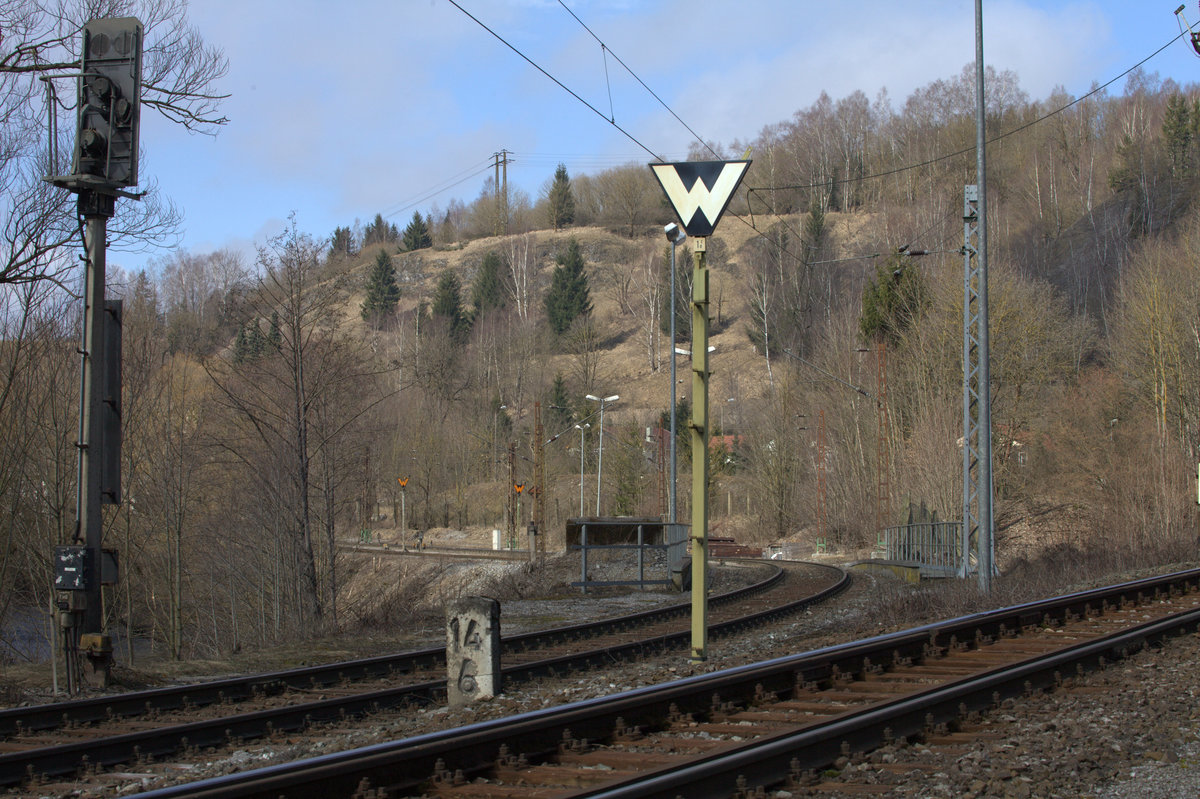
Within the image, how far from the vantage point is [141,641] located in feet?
114

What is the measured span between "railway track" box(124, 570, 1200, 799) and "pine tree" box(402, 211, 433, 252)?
164 meters

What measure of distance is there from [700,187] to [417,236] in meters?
164

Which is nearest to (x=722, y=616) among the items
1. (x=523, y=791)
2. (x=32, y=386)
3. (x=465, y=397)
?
(x=523, y=791)

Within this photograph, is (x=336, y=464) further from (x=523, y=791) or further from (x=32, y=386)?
(x=523, y=791)

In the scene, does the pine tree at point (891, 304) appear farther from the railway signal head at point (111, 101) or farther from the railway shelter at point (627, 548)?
the railway signal head at point (111, 101)

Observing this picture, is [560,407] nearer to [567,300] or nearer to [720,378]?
[720,378]

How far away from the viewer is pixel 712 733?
6.77m

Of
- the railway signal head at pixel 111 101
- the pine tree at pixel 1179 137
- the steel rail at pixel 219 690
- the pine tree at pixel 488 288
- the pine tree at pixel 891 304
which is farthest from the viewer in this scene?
the pine tree at pixel 488 288

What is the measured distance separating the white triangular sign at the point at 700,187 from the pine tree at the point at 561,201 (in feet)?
498

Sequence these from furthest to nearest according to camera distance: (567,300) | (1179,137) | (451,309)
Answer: (451,309), (567,300), (1179,137)

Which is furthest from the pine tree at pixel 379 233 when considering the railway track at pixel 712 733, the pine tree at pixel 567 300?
the railway track at pixel 712 733

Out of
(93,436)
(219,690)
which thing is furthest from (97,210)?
(219,690)

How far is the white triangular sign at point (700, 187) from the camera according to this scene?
9.41 metres

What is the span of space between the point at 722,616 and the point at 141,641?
24848 mm
